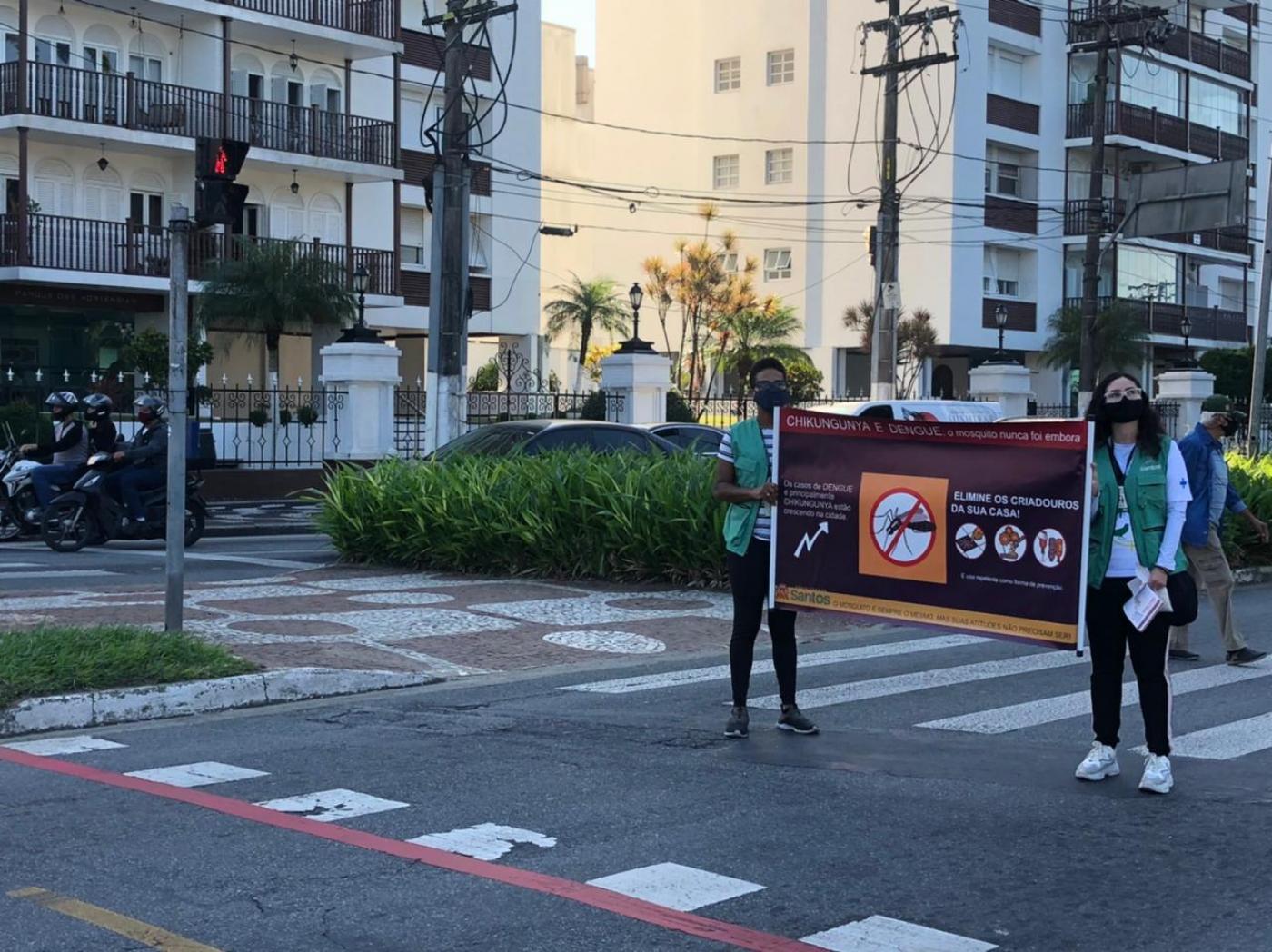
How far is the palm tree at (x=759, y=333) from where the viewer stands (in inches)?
2051

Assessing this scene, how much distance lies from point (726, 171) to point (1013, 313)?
11.2 m

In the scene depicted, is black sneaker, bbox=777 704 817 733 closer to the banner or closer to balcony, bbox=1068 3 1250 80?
the banner

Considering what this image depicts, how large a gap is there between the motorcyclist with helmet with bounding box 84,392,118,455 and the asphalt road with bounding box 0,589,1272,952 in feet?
33.7

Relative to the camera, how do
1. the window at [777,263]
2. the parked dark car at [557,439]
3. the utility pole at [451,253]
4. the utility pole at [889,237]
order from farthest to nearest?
the window at [777,263], the utility pole at [889,237], the utility pole at [451,253], the parked dark car at [557,439]

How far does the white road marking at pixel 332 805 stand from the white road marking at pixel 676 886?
1360 millimetres

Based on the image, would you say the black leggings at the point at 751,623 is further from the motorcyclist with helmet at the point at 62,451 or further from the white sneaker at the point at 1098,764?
the motorcyclist with helmet at the point at 62,451

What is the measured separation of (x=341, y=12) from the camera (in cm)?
3856

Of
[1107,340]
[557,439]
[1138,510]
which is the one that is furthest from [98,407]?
[1107,340]

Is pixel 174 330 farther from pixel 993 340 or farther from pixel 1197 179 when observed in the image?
pixel 993 340

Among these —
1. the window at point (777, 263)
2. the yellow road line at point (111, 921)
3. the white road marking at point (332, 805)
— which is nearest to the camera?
the yellow road line at point (111, 921)

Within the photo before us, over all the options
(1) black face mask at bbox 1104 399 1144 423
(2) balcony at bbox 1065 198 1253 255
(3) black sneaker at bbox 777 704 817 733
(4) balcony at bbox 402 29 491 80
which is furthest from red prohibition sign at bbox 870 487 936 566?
(2) balcony at bbox 1065 198 1253 255

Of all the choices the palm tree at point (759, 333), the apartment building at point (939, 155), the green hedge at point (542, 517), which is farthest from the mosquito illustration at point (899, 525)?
the palm tree at point (759, 333)

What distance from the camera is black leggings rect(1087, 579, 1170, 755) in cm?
735

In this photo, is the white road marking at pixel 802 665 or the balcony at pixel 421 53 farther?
the balcony at pixel 421 53
